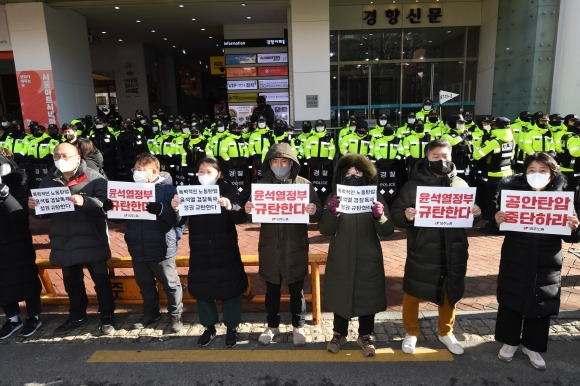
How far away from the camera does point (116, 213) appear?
4.01 metres

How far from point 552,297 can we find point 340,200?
1.96 metres

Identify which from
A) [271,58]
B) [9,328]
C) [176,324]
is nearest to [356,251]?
[176,324]

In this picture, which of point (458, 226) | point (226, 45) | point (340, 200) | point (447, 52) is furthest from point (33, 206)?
point (447, 52)

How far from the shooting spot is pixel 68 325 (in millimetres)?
4273

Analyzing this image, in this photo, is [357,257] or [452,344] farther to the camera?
[452,344]

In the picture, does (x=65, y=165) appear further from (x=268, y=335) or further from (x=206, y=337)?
(x=268, y=335)

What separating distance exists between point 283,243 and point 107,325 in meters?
2.12

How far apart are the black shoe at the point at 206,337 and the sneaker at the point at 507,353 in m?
2.68

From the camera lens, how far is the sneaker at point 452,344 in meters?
3.65

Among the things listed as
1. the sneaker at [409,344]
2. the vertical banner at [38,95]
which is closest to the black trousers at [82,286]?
the sneaker at [409,344]

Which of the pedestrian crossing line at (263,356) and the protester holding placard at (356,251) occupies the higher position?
the protester holding placard at (356,251)

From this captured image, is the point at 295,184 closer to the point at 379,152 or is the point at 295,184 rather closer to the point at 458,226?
the point at 458,226

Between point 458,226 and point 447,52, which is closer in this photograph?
point 458,226

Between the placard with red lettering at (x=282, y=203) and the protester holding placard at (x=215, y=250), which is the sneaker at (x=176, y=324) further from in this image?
the placard with red lettering at (x=282, y=203)
